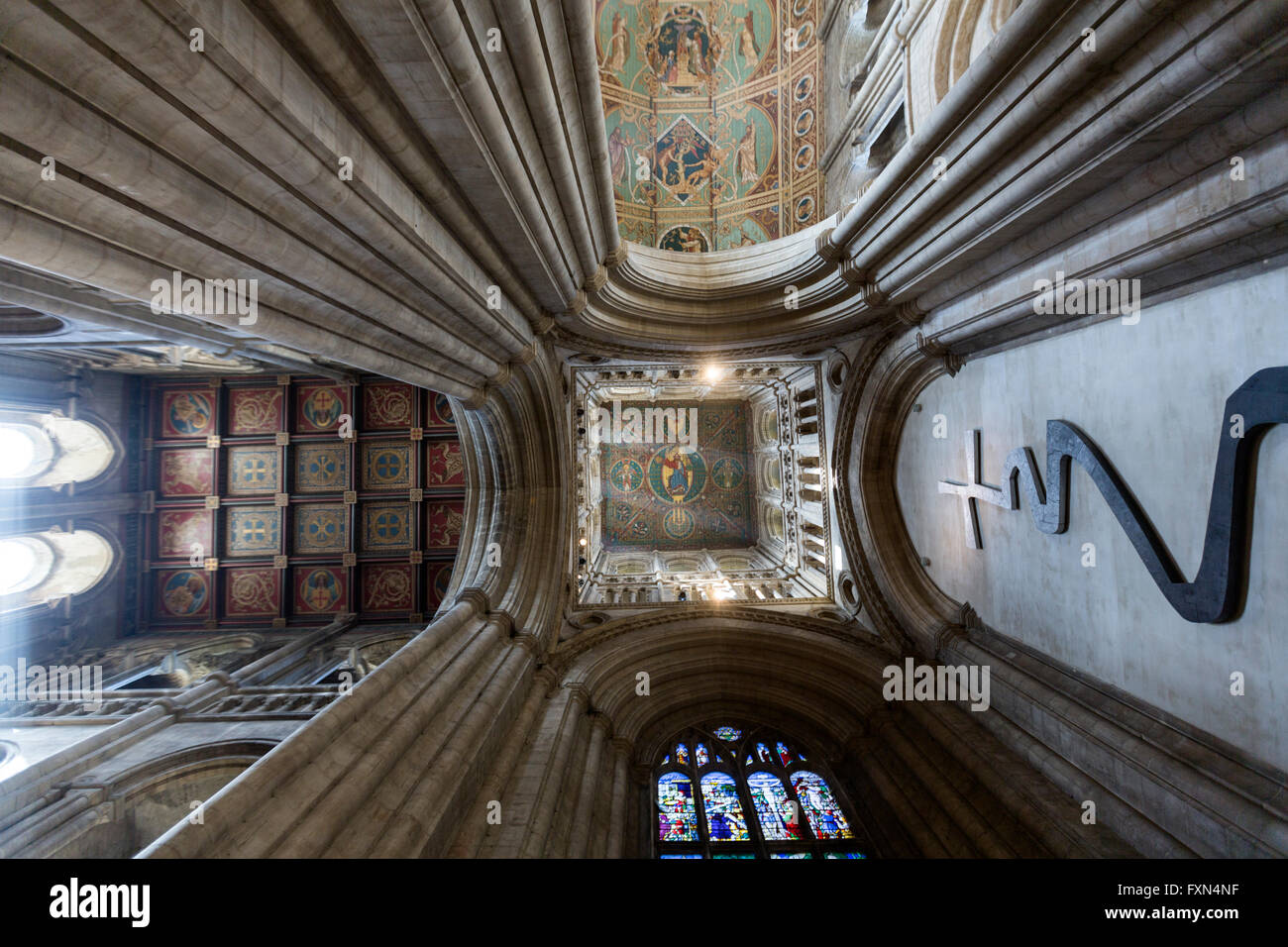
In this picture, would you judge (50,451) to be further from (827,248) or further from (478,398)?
(827,248)

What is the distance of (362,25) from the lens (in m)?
2.81

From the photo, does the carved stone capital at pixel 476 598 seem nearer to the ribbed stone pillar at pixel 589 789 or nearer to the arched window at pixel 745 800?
the ribbed stone pillar at pixel 589 789

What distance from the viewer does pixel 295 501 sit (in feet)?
35.6

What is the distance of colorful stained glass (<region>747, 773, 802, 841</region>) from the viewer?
6852 millimetres

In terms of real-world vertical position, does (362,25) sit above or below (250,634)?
above

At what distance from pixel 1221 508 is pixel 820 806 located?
5.97 meters

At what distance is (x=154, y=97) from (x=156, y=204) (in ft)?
1.77

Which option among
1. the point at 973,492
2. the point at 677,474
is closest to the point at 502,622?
the point at 973,492

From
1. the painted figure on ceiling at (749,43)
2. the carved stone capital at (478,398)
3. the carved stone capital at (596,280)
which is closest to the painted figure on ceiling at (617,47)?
the painted figure on ceiling at (749,43)

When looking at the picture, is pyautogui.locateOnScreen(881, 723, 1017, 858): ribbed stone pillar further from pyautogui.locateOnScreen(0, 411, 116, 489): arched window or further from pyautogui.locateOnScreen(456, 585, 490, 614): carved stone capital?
pyautogui.locateOnScreen(0, 411, 116, 489): arched window

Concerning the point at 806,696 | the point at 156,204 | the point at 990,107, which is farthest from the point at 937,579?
the point at 156,204

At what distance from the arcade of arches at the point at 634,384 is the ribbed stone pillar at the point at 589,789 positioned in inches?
2.6
